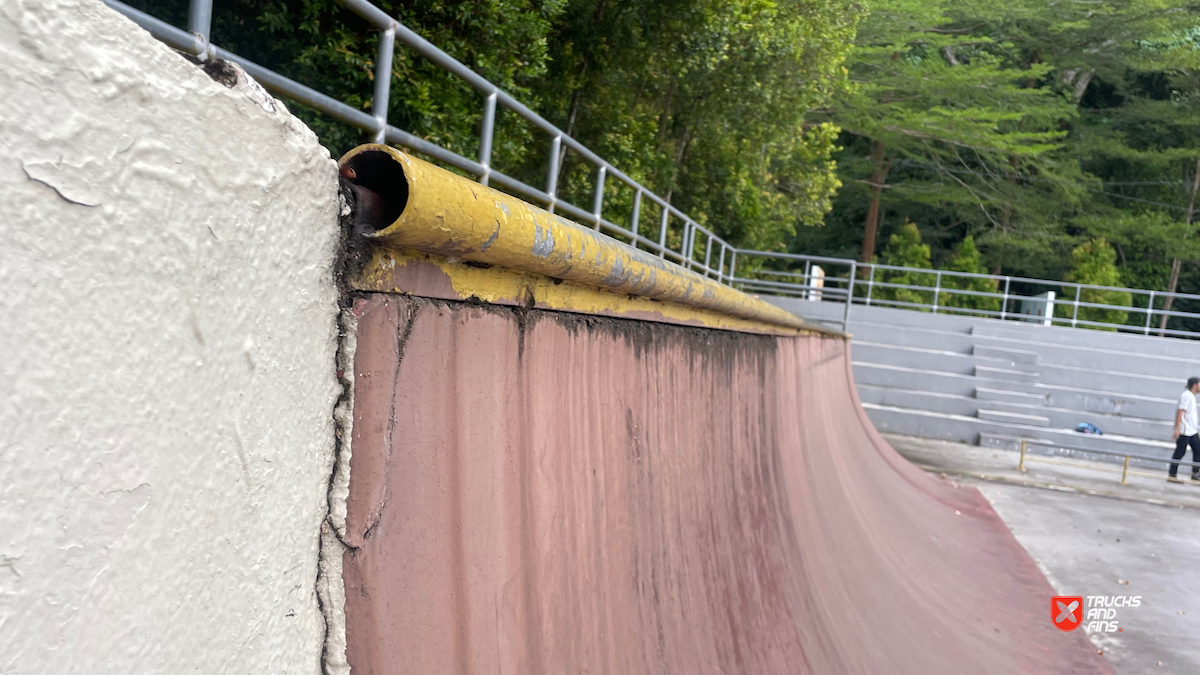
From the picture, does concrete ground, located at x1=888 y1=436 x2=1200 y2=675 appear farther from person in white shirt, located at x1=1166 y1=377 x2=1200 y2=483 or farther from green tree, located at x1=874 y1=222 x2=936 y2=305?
green tree, located at x1=874 y1=222 x2=936 y2=305

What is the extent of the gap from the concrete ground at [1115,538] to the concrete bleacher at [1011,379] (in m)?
2.08

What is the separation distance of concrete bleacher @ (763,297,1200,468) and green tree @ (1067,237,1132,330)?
22.6 ft

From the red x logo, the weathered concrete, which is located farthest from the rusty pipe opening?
the weathered concrete

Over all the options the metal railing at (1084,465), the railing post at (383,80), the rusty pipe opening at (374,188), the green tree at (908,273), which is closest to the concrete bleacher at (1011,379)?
the metal railing at (1084,465)

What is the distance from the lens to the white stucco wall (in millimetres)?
599

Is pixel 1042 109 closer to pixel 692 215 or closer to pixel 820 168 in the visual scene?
pixel 820 168

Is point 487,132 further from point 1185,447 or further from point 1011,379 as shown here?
point 1011,379

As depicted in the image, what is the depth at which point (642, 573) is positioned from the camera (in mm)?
1966

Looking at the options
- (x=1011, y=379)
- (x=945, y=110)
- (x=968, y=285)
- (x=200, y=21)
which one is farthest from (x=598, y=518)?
(x=968, y=285)

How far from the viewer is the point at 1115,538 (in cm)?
855

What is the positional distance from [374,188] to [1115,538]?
965 centimetres

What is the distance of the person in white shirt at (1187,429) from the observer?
12625 millimetres

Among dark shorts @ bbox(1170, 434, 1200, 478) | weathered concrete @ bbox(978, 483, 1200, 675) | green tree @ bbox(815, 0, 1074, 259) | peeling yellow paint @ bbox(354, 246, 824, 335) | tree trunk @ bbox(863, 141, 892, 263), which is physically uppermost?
green tree @ bbox(815, 0, 1074, 259)

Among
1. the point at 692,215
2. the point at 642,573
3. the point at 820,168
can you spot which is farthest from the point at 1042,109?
the point at 642,573
